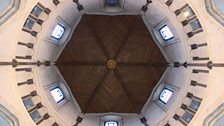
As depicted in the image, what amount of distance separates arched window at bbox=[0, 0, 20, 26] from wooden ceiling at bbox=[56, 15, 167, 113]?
6.75 metres

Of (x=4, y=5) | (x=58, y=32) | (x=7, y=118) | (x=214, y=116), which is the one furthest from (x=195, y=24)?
(x=7, y=118)

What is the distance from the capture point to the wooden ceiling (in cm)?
2278

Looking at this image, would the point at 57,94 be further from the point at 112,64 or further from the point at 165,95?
the point at 165,95

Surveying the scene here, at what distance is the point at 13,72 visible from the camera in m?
16.9

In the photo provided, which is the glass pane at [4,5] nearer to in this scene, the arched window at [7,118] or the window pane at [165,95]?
the arched window at [7,118]

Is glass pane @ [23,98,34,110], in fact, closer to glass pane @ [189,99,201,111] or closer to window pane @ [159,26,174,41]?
glass pane @ [189,99,201,111]

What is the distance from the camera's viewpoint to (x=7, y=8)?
52.2ft

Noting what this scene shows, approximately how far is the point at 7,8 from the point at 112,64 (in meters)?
9.04

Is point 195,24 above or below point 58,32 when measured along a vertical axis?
below

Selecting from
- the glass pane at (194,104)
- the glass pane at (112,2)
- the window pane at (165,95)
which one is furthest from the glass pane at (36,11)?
the glass pane at (194,104)

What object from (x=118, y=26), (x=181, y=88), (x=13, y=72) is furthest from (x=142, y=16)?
(x=13, y=72)

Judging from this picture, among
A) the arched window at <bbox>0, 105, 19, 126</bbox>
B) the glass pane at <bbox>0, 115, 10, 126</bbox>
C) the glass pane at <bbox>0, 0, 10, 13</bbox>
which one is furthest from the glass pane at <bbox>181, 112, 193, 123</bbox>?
the glass pane at <bbox>0, 0, 10, 13</bbox>

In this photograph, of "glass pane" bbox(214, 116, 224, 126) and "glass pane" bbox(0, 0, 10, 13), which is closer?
"glass pane" bbox(0, 0, 10, 13)

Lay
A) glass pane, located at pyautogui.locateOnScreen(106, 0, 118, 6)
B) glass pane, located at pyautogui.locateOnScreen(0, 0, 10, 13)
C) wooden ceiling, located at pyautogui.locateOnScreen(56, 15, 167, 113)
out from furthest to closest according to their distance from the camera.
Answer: wooden ceiling, located at pyautogui.locateOnScreen(56, 15, 167, 113) < glass pane, located at pyautogui.locateOnScreen(106, 0, 118, 6) < glass pane, located at pyautogui.locateOnScreen(0, 0, 10, 13)
